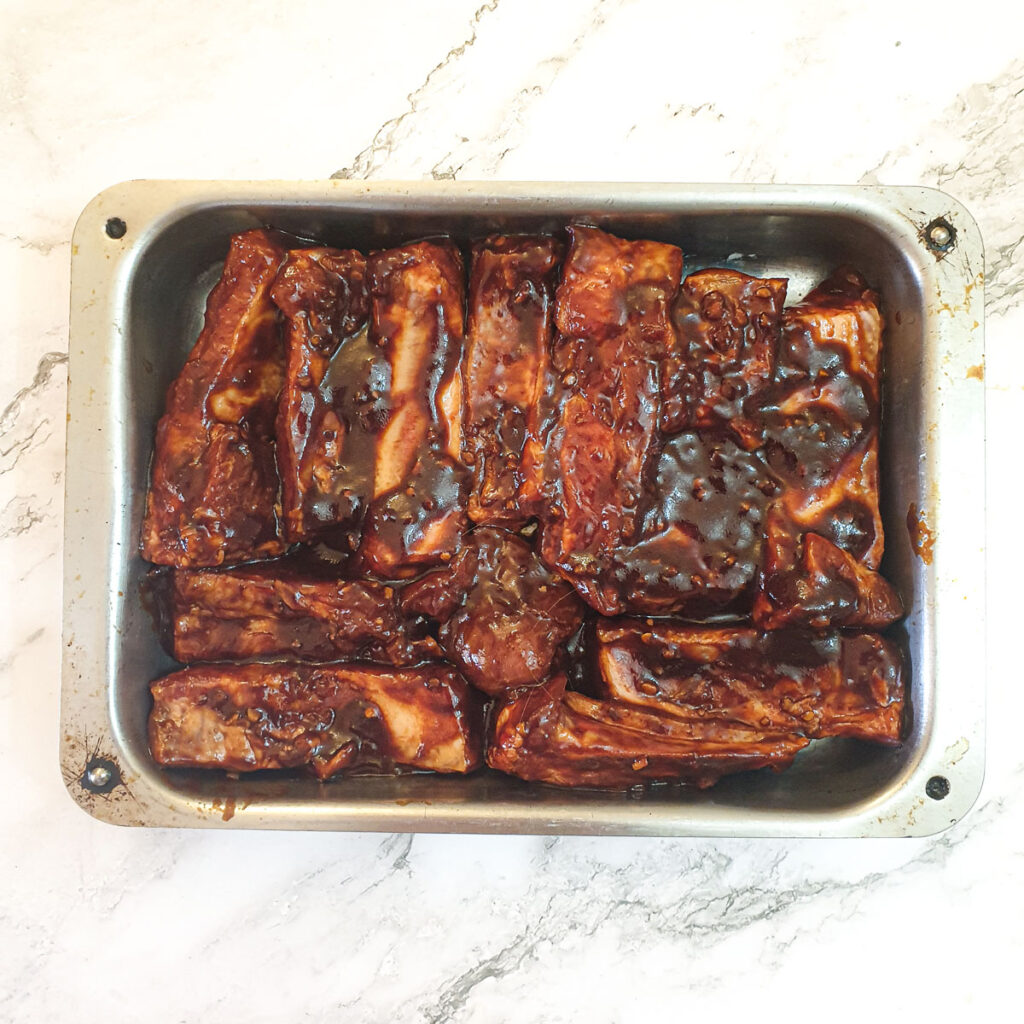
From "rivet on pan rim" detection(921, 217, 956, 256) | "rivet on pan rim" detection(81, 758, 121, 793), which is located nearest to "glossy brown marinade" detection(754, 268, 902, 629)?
"rivet on pan rim" detection(921, 217, 956, 256)

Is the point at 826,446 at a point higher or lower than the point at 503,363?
lower

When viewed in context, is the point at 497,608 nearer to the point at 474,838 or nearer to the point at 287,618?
the point at 287,618

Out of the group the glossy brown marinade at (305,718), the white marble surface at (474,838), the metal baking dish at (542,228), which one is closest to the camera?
the metal baking dish at (542,228)

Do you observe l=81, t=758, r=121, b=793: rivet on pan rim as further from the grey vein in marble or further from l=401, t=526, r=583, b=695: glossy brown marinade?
the grey vein in marble

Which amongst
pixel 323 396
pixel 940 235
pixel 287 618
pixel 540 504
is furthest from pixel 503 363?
pixel 940 235

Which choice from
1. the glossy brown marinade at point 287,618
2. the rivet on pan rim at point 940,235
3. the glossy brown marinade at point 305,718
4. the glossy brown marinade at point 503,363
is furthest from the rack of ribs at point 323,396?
the rivet on pan rim at point 940,235

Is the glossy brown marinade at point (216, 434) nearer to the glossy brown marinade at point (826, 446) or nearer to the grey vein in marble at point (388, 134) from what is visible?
the grey vein in marble at point (388, 134)
